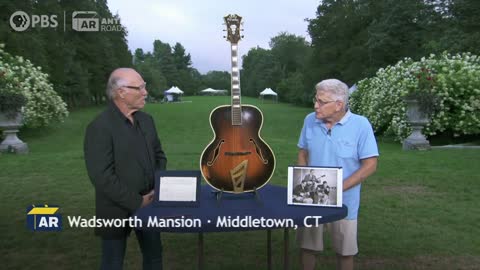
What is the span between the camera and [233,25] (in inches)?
135

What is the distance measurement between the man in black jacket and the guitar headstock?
32.2 inches

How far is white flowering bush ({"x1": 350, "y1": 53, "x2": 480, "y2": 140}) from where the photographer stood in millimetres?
→ 14094

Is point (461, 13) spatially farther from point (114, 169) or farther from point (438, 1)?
point (114, 169)

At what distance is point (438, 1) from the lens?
37.2m

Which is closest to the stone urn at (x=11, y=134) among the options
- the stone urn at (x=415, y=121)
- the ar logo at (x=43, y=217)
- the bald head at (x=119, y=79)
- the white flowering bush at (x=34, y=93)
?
the white flowering bush at (x=34, y=93)

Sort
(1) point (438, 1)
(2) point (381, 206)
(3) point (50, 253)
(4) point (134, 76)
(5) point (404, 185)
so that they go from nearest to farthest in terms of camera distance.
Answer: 1. (4) point (134, 76)
2. (3) point (50, 253)
3. (2) point (381, 206)
4. (5) point (404, 185)
5. (1) point (438, 1)

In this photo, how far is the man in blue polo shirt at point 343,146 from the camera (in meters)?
3.01

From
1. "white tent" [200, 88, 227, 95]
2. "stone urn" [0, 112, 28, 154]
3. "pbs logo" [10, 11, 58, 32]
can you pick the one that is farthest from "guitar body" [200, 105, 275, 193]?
"white tent" [200, 88, 227, 95]

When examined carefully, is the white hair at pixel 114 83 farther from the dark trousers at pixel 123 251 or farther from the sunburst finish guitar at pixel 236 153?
the dark trousers at pixel 123 251

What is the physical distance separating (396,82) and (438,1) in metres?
24.8

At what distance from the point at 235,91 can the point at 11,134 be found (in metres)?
10.8

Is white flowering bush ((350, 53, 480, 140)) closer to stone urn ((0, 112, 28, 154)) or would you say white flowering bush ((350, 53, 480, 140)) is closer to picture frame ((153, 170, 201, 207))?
stone urn ((0, 112, 28, 154))

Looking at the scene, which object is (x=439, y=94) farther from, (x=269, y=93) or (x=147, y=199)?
(x=269, y=93)

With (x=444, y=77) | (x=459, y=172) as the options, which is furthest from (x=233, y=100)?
(x=444, y=77)
